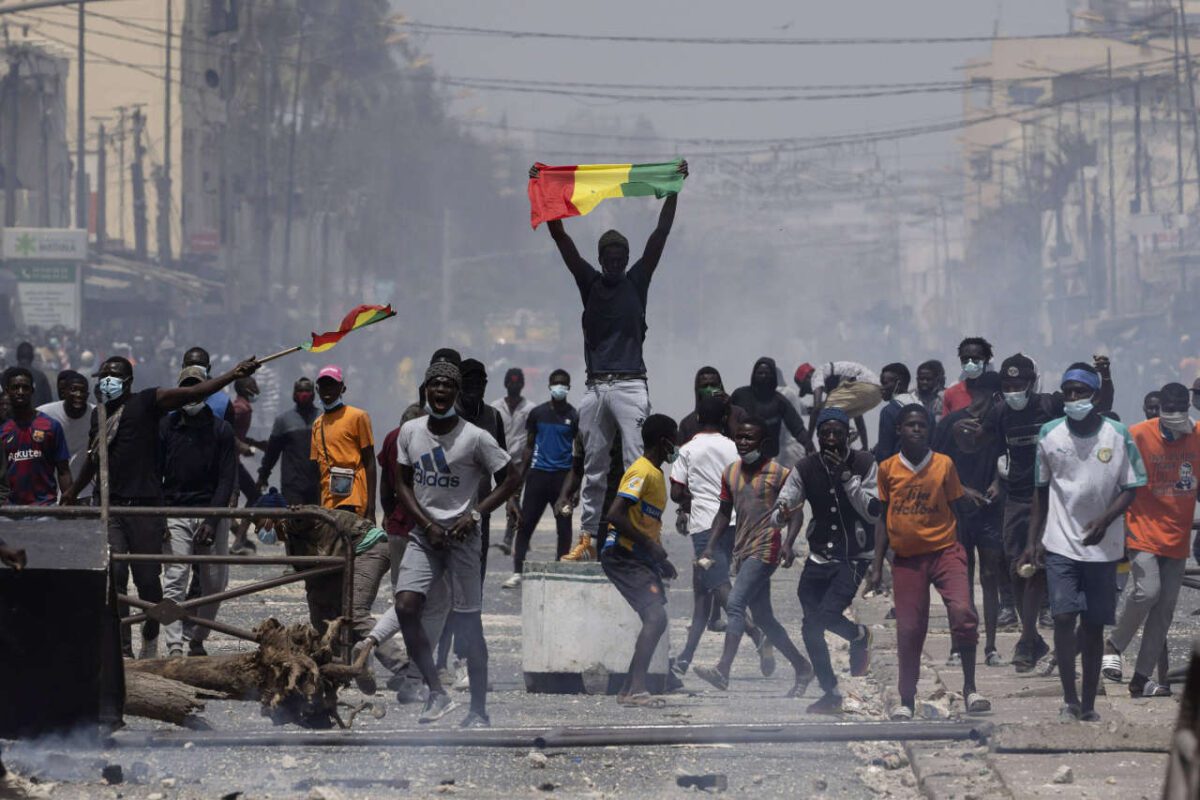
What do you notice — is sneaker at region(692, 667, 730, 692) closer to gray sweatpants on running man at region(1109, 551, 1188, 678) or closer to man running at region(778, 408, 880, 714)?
man running at region(778, 408, 880, 714)

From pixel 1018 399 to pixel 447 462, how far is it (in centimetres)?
409

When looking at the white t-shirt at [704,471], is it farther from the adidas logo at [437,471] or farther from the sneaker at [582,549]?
the adidas logo at [437,471]

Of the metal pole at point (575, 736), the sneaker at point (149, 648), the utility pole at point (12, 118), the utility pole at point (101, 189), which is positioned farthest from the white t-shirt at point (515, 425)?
the utility pole at point (101, 189)

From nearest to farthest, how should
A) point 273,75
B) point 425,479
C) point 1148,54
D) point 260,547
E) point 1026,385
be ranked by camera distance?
point 425,479 → point 1026,385 → point 260,547 → point 273,75 → point 1148,54

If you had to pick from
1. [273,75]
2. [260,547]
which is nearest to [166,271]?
[273,75]

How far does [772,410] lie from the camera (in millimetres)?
14625

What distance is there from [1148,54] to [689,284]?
4801 centimetres

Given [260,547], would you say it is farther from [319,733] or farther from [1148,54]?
[1148,54]

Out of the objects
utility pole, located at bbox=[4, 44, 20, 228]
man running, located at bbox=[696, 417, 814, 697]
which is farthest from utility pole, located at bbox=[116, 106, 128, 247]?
man running, located at bbox=[696, 417, 814, 697]

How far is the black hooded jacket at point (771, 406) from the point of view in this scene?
47.2 feet

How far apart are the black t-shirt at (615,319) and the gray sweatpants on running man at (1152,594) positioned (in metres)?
2.73

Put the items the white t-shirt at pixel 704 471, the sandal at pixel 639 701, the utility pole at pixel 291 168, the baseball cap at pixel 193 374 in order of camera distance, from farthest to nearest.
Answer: the utility pole at pixel 291 168, the white t-shirt at pixel 704 471, the baseball cap at pixel 193 374, the sandal at pixel 639 701

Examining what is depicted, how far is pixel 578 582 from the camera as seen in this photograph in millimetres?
10969

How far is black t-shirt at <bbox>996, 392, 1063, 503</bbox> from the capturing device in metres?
12.0
